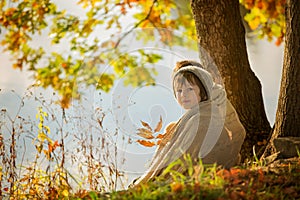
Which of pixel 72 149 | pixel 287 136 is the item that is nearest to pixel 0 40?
pixel 72 149

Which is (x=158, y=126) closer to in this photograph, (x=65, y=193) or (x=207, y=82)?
(x=207, y=82)

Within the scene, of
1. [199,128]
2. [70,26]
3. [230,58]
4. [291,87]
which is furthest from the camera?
[70,26]

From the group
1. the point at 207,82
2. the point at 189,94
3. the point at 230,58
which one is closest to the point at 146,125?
the point at 189,94

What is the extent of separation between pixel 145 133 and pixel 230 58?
1203mm

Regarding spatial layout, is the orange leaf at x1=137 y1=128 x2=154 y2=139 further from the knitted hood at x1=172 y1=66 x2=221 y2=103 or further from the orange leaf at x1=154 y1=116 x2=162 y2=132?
the knitted hood at x1=172 y1=66 x2=221 y2=103

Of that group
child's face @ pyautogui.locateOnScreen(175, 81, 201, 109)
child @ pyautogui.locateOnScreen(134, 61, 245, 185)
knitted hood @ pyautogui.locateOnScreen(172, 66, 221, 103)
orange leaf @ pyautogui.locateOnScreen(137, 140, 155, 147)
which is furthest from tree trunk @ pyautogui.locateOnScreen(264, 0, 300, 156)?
orange leaf @ pyautogui.locateOnScreen(137, 140, 155, 147)

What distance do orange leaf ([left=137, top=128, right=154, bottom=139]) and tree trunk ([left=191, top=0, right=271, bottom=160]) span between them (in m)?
1.01

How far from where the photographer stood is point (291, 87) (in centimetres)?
455

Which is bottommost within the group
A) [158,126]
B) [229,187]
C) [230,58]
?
[229,187]

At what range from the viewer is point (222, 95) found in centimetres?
418

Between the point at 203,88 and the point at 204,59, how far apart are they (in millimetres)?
960

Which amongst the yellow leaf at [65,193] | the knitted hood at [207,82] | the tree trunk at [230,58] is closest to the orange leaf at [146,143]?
the knitted hood at [207,82]

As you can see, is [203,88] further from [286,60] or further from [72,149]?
[72,149]

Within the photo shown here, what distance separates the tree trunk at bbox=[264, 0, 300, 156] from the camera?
177 inches
